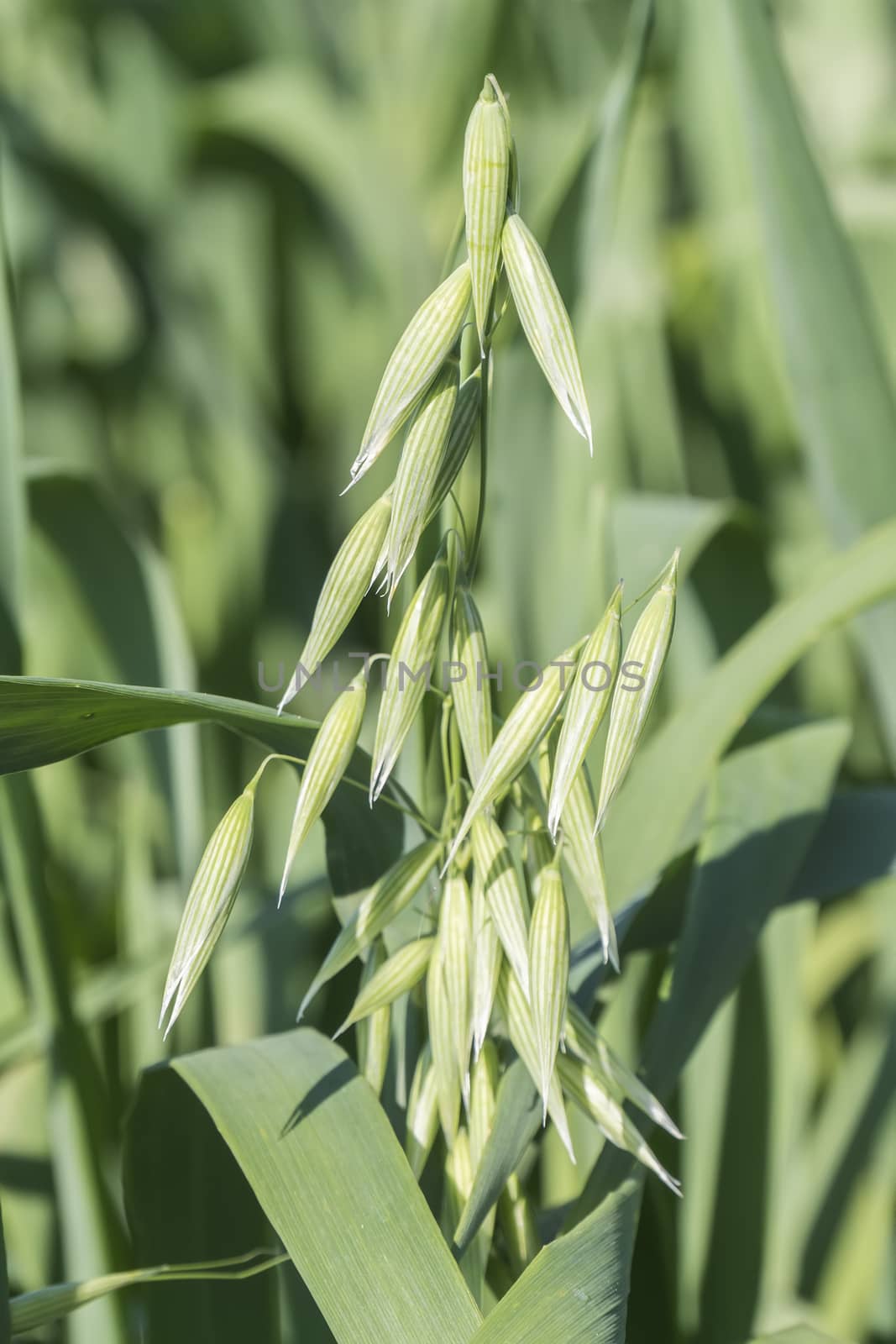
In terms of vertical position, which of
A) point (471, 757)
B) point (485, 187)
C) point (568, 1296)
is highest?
point (485, 187)

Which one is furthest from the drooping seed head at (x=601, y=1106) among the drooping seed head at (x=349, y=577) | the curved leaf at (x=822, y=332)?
the curved leaf at (x=822, y=332)

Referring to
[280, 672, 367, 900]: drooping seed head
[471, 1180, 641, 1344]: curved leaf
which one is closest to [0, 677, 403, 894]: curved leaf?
[280, 672, 367, 900]: drooping seed head

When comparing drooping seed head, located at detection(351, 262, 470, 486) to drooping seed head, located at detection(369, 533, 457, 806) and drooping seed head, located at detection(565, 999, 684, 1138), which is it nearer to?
drooping seed head, located at detection(369, 533, 457, 806)

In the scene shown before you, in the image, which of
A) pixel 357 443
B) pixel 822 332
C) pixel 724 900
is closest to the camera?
pixel 724 900

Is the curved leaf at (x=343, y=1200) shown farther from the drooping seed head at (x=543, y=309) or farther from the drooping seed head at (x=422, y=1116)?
the drooping seed head at (x=543, y=309)

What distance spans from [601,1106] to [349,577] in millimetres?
140

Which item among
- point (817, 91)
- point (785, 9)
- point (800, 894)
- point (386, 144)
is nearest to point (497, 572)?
point (800, 894)

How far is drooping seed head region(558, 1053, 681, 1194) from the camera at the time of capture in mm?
270

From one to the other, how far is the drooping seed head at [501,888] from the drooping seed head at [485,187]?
107 mm

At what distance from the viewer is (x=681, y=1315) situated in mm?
440

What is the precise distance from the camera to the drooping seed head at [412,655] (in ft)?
0.81

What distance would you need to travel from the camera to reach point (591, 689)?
243mm

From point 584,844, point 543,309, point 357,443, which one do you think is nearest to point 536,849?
point 584,844

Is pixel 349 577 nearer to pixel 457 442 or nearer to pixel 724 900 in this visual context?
pixel 457 442
